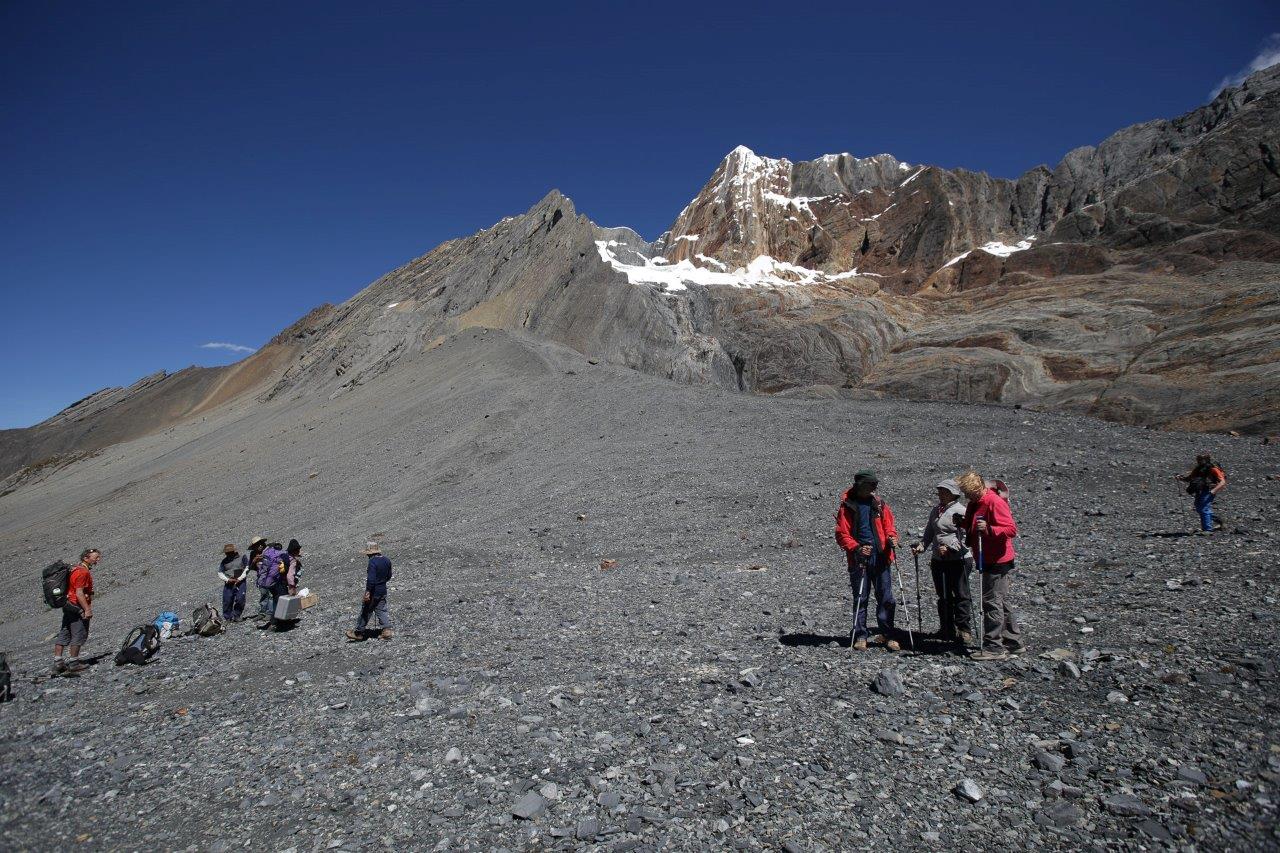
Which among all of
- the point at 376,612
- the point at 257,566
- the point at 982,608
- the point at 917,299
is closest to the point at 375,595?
the point at 376,612

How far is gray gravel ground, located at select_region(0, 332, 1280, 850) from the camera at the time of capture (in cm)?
482

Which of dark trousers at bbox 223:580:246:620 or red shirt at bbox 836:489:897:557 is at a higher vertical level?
red shirt at bbox 836:489:897:557

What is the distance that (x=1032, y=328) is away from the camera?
51.6 meters

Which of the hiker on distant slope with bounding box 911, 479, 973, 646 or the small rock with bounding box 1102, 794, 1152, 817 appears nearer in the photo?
the small rock with bounding box 1102, 794, 1152, 817

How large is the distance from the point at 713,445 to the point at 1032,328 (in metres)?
38.5

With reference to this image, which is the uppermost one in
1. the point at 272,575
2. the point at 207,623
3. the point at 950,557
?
the point at 950,557

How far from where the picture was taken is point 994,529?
7176 mm

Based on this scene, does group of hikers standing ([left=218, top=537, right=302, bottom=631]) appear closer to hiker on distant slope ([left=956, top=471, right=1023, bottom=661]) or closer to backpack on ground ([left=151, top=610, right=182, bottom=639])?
backpack on ground ([left=151, top=610, right=182, bottom=639])

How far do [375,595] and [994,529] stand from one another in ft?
28.8

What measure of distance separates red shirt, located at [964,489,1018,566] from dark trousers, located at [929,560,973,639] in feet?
1.70

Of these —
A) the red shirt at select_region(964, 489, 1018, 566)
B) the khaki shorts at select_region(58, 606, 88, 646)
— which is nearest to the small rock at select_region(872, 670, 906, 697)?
the red shirt at select_region(964, 489, 1018, 566)

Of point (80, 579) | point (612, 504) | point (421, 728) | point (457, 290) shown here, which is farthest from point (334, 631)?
point (457, 290)

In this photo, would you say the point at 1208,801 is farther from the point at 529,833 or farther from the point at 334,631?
the point at 334,631

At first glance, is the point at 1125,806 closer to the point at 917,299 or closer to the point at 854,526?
the point at 854,526
